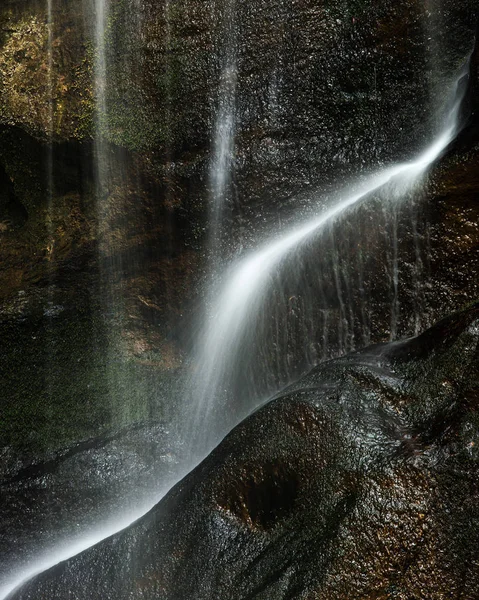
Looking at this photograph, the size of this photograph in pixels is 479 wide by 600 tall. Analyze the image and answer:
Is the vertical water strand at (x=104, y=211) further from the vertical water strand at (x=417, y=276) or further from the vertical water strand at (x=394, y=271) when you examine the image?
the vertical water strand at (x=417, y=276)

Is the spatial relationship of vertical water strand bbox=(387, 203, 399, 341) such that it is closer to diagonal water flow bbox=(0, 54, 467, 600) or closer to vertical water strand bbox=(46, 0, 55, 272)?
diagonal water flow bbox=(0, 54, 467, 600)

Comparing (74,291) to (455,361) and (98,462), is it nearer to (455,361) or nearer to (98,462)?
(98,462)

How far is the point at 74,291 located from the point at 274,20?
318 centimetres

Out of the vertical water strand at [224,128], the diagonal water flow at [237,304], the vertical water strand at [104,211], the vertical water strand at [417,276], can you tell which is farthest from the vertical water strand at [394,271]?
the vertical water strand at [104,211]

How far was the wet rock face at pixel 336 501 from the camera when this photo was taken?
2309 millimetres

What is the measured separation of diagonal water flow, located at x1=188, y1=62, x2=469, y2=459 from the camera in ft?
16.7

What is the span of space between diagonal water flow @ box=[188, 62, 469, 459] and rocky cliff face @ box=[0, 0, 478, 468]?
30cm

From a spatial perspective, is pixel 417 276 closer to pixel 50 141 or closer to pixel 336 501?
pixel 336 501

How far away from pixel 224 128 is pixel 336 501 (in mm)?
4222

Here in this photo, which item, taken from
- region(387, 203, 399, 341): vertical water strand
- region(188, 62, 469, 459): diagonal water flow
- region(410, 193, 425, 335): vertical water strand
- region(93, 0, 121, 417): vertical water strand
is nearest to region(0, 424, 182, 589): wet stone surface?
region(188, 62, 469, 459): diagonal water flow

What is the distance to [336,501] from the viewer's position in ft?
8.36

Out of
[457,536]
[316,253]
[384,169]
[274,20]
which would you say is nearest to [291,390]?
[457,536]

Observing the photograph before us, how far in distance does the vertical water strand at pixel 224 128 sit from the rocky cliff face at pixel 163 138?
60 mm

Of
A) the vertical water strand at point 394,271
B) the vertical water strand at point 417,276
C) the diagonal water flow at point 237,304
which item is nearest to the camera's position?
the vertical water strand at point 417,276
